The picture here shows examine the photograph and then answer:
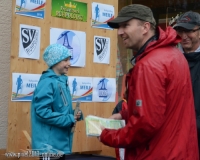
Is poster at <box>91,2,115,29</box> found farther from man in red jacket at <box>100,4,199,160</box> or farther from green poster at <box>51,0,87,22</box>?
man in red jacket at <box>100,4,199,160</box>

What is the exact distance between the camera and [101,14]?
695 cm

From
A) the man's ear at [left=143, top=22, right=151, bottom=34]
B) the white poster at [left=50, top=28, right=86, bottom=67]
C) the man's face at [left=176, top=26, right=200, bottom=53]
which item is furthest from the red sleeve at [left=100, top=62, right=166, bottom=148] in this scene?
the white poster at [left=50, top=28, right=86, bottom=67]

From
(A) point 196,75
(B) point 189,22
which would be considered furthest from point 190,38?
(A) point 196,75

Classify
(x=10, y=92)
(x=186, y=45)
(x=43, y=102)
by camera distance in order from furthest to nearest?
1. (x=10, y=92)
2. (x=43, y=102)
3. (x=186, y=45)

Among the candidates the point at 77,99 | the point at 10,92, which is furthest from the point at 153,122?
the point at 77,99

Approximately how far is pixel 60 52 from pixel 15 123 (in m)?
1.27

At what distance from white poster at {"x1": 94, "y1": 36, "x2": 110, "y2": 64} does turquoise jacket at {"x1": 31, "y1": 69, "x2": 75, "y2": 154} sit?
1976 mm

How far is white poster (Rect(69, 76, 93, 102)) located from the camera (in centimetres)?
648

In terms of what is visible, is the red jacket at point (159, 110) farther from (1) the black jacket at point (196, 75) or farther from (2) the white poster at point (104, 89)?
(2) the white poster at point (104, 89)

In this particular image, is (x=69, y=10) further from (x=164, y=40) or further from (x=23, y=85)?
(x=164, y=40)

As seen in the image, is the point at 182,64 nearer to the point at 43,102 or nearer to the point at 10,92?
the point at 43,102

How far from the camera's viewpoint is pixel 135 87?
9.74 feet

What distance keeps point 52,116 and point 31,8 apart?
6.05 ft

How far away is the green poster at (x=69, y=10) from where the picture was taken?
6.26 metres
